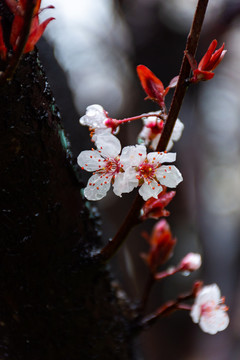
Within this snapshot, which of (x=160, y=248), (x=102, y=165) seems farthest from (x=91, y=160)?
(x=160, y=248)

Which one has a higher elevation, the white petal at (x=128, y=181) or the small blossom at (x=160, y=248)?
the white petal at (x=128, y=181)

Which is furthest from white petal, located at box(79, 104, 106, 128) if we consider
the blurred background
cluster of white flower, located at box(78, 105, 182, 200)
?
the blurred background

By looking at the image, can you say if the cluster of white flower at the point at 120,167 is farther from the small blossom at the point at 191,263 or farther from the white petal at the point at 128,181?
the small blossom at the point at 191,263

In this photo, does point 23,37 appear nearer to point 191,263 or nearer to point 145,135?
→ point 145,135

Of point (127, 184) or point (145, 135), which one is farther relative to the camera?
point (145, 135)

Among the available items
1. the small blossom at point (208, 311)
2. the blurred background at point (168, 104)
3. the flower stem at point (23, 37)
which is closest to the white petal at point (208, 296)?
the small blossom at point (208, 311)

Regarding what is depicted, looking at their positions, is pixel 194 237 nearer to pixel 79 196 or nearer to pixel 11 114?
pixel 79 196

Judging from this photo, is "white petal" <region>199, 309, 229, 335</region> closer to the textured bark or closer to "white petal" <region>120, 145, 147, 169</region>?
the textured bark
